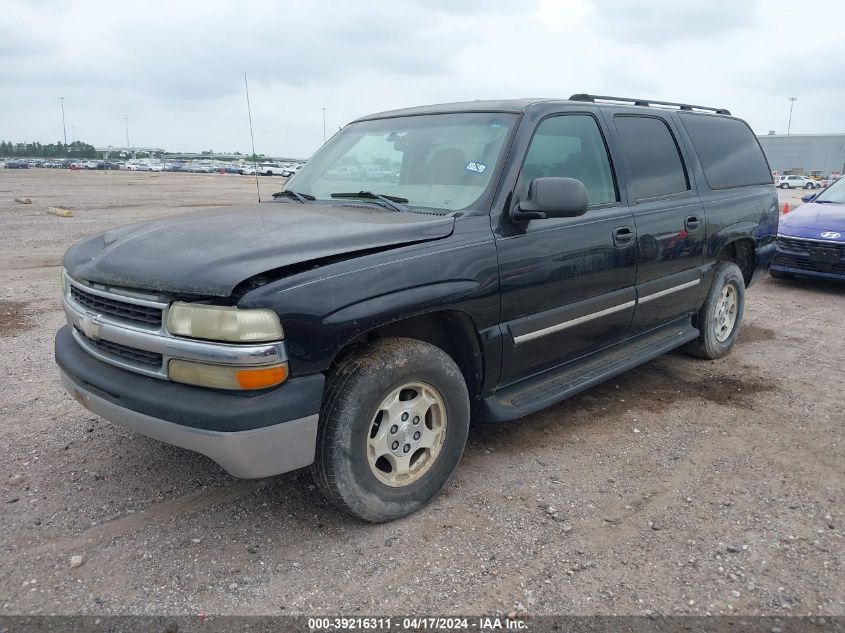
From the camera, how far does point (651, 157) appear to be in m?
4.38

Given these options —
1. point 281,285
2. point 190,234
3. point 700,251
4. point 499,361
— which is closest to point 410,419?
point 499,361

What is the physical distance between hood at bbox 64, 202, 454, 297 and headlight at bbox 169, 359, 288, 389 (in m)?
0.28

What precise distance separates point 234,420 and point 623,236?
2573 mm

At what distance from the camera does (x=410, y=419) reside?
2959 mm

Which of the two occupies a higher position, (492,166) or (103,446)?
(492,166)

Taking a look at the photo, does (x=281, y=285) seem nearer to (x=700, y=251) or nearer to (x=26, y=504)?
(x=26, y=504)

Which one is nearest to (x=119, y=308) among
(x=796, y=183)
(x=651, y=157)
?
(x=651, y=157)

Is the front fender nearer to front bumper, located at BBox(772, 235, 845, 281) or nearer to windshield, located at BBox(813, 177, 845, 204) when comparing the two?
front bumper, located at BBox(772, 235, 845, 281)

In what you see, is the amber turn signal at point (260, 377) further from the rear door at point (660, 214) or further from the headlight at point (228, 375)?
the rear door at point (660, 214)

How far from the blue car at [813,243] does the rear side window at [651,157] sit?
4.37m

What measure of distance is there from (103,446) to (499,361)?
90.0 inches

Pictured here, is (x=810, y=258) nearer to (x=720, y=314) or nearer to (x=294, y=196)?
(x=720, y=314)

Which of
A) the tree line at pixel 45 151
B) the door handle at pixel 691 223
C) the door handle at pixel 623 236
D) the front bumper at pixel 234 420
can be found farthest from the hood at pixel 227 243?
the tree line at pixel 45 151

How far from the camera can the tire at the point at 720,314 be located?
511 cm
